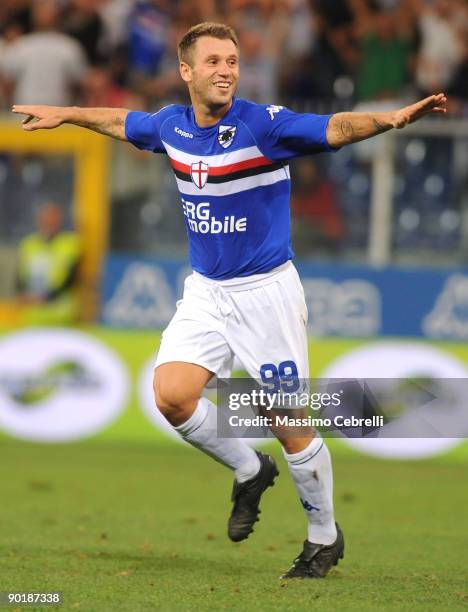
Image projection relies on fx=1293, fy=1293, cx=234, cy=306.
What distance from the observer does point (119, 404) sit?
1245 centimetres

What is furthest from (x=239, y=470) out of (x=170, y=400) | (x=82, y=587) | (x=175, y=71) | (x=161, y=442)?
(x=175, y=71)

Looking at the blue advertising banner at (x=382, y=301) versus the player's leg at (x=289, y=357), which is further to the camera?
the blue advertising banner at (x=382, y=301)

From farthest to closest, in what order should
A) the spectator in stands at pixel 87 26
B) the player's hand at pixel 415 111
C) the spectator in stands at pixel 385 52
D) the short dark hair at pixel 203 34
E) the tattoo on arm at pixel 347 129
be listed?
the spectator in stands at pixel 87 26, the spectator in stands at pixel 385 52, the short dark hair at pixel 203 34, the tattoo on arm at pixel 347 129, the player's hand at pixel 415 111

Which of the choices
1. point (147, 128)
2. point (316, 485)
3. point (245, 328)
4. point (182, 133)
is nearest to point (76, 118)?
point (147, 128)

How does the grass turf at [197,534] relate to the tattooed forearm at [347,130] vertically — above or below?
below

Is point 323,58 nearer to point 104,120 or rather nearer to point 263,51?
point 263,51

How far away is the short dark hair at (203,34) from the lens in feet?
21.3

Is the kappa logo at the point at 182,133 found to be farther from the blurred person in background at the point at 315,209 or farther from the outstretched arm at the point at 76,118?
the blurred person in background at the point at 315,209

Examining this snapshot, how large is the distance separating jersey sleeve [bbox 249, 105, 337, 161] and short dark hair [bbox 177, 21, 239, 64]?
398mm

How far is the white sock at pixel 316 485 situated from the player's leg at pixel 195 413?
0.32 metres

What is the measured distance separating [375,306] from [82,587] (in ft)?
27.0

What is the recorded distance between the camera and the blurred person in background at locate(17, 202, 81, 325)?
46.6 feet

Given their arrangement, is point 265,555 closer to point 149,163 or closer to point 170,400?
point 170,400

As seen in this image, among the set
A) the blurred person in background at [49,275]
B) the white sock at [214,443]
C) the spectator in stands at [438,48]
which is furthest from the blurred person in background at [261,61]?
the white sock at [214,443]
